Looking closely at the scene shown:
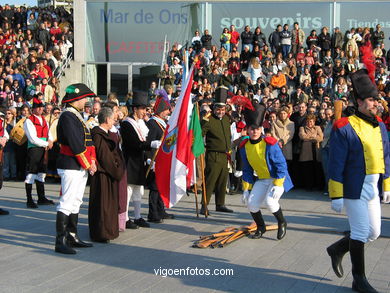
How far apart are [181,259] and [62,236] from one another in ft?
4.91

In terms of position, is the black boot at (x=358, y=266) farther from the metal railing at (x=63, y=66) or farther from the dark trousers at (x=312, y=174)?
the metal railing at (x=63, y=66)

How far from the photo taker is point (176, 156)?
8750mm

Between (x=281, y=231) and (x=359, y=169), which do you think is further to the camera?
(x=281, y=231)

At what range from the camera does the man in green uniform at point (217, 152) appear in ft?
33.8

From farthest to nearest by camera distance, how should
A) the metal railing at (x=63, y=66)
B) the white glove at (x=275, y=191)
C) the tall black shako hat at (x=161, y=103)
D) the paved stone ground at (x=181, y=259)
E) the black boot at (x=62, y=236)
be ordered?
the metal railing at (x=63, y=66) → the tall black shako hat at (x=161, y=103) → the white glove at (x=275, y=191) → the black boot at (x=62, y=236) → the paved stone ground at (x=181, y=259)

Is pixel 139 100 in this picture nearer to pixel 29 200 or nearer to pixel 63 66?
pixel 29 200

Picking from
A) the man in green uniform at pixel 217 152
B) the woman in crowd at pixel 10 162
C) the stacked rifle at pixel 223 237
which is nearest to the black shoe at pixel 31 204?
the man in green uniform at pixel 217 152

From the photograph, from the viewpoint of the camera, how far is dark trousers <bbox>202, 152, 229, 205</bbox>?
10.3 meters

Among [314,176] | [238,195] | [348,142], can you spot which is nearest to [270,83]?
[314,176]

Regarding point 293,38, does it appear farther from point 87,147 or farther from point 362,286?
point 362,286

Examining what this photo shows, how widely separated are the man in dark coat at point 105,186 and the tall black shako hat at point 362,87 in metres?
3.49

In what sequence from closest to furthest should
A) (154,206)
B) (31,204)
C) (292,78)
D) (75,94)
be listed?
1. (75,94)
2. (154,206)
3. (31,204)
4. (292,78)

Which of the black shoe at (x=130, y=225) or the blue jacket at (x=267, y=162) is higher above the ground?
the blue jacket at (x=267, y=162)

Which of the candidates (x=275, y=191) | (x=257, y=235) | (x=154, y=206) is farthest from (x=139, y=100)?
(x=257, y=235)
